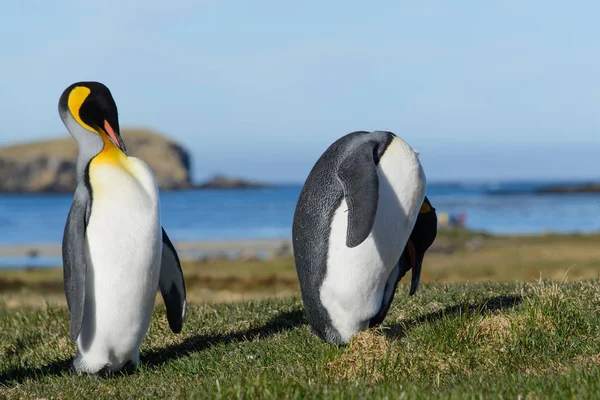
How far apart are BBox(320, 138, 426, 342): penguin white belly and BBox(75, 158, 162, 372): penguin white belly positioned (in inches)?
55.8

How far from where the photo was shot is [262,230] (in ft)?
187

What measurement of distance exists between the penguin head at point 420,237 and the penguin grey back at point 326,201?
0.96 metres

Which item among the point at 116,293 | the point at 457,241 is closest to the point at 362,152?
the point at 116,293

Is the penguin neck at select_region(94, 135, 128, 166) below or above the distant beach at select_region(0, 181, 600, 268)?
above

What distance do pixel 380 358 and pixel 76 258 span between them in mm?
2429

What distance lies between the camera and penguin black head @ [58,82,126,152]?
6.83 metres

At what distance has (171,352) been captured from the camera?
757 cm

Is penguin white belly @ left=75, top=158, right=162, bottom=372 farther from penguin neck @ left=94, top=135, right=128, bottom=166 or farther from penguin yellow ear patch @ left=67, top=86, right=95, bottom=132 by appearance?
penguin yellow ear patch @ left=67, top=86, right=95, bottom=132

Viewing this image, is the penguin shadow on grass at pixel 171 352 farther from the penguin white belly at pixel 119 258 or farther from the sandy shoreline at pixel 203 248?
the sandy shoreline at pixel 203 248

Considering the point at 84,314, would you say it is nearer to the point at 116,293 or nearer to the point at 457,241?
the point at 116,293

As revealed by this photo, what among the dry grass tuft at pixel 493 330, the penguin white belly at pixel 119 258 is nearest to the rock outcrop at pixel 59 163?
the penguin white belly at pixel 119 258

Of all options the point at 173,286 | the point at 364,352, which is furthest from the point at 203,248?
the point at 364,352

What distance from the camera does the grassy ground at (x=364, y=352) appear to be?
17.0 feet

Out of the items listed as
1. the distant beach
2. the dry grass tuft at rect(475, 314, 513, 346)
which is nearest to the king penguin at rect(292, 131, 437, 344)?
the dry grass tuft at rect(475, 314, 513, 346)
